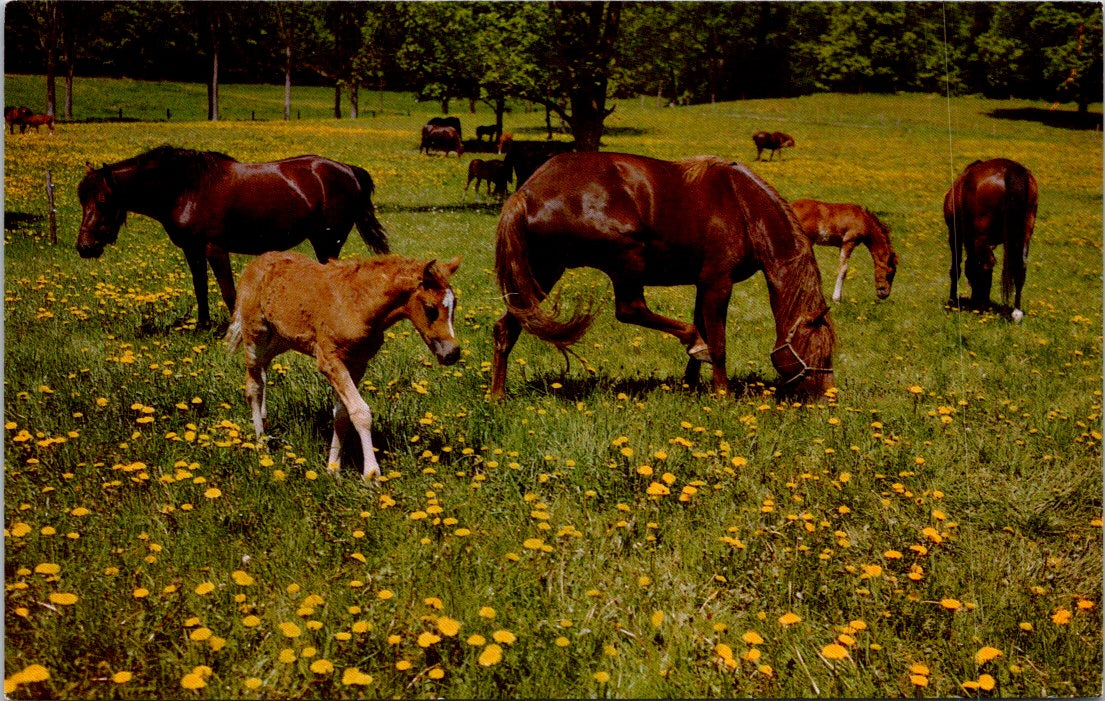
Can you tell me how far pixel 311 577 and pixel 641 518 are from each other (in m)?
1.76

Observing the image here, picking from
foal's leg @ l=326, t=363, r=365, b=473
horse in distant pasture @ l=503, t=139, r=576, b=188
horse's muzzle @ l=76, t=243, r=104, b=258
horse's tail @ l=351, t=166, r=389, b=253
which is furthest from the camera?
horse in distant pasture @ l=503, t=139, r=576, b=188

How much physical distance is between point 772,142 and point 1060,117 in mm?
7598

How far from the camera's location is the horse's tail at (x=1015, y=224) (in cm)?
991

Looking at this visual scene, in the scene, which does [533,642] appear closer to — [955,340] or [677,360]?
[677,360]

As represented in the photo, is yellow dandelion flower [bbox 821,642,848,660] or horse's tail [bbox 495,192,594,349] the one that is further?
horse's tail [bbox 495,192,594,349]

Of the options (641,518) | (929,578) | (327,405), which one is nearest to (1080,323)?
(929,578)

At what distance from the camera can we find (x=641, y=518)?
418 centimetres

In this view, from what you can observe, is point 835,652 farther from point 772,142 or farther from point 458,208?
point 772,142

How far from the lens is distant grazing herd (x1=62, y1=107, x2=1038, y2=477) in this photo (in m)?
4.79

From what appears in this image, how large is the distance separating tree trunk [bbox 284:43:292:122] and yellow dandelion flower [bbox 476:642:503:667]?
14.8 feet

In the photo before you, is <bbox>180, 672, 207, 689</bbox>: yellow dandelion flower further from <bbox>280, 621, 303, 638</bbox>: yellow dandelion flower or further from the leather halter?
the leather halter

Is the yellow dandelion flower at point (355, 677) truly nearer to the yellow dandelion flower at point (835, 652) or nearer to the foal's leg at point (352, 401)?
the foal's leg at point (352, 401)

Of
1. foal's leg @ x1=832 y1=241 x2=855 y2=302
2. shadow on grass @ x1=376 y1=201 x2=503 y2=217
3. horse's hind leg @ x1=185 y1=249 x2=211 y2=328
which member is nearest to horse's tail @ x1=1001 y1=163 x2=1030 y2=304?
foal's leg @ x1=832 y1=241 x2=855 y2=302

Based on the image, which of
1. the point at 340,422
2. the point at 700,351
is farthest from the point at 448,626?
the point at 700,351
